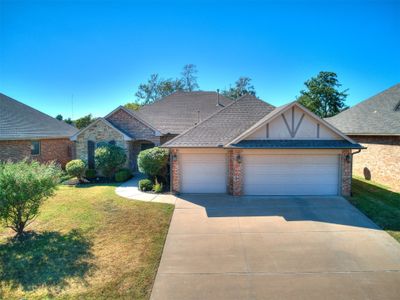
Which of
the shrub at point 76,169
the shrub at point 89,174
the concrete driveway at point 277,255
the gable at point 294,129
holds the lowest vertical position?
the concrete driveway at point 277,255

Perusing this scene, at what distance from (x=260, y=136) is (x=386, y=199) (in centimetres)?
668

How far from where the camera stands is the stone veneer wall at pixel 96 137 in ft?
57.5

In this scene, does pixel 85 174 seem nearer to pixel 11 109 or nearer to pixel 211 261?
pixel 11 109

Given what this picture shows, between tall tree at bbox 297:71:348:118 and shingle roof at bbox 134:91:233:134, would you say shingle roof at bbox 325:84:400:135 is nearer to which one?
shingle roof at bbox 134:91:233:134

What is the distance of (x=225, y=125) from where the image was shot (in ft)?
43.8

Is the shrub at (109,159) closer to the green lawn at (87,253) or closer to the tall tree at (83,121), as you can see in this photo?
the green lawn at (87,253)

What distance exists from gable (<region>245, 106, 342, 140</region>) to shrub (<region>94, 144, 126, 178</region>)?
29.5 ft

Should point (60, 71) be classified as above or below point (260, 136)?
above

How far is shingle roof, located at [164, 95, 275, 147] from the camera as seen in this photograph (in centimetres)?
1210

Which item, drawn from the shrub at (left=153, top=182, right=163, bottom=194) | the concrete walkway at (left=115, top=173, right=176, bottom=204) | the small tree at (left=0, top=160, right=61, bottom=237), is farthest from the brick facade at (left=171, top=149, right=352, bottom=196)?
the small tree at (left=0, top=160, right=61, bottom=237)

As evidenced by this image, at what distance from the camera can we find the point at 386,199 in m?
11.3

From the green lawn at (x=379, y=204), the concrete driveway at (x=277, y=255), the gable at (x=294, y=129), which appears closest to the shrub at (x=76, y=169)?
the concrete driveway at (x=277, y=255)

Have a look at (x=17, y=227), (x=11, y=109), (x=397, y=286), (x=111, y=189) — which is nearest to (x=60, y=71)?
(x=11, y=109)

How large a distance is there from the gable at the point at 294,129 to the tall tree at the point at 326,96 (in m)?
35.9
